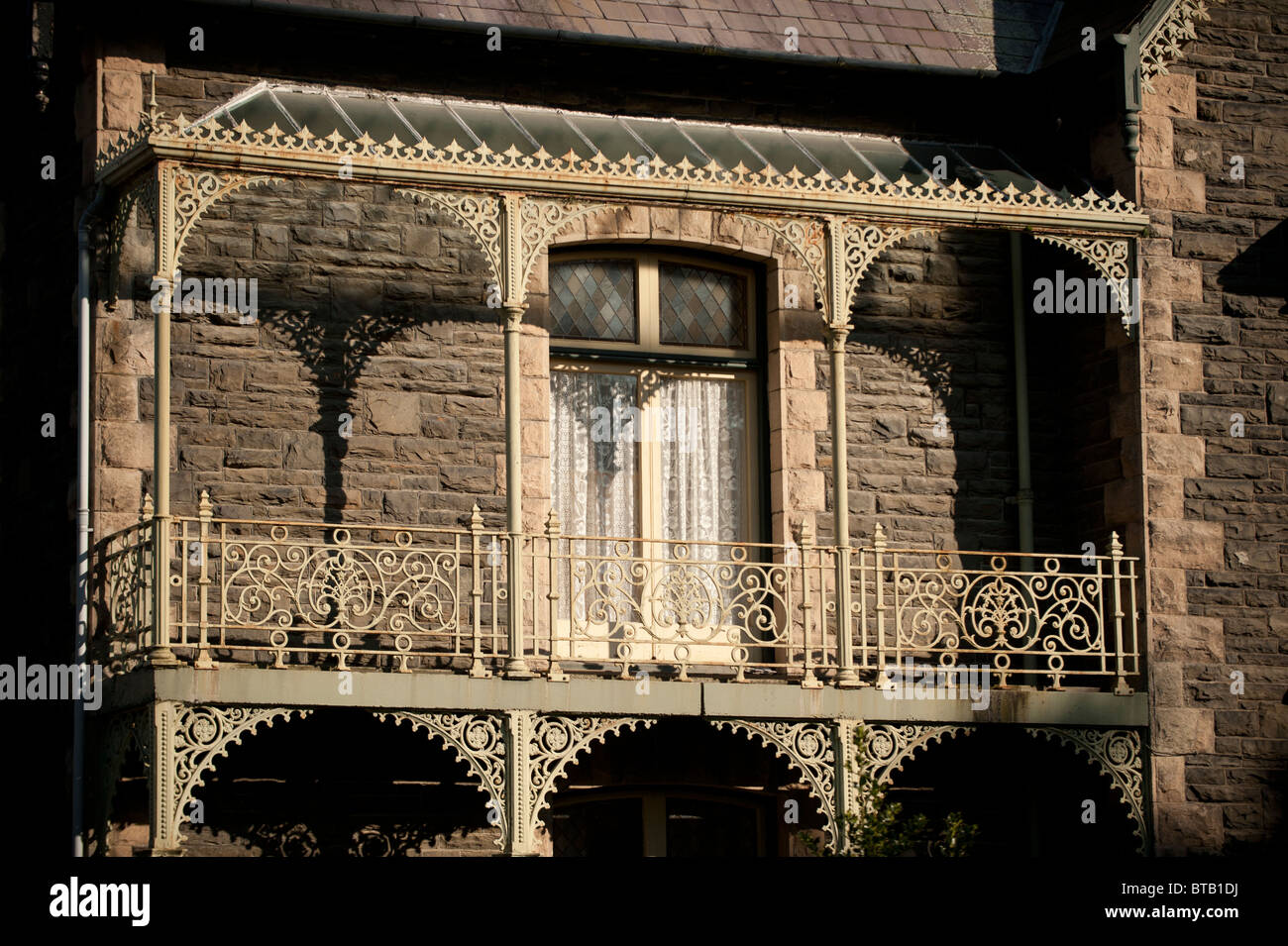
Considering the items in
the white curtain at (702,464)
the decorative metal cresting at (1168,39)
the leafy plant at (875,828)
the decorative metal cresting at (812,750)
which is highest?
the decorative metal cresting at (1168,39)

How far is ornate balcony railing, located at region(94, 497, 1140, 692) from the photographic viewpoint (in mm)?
13992

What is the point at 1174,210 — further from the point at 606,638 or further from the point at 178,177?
the point at 178,177

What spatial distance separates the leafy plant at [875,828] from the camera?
46.6ft

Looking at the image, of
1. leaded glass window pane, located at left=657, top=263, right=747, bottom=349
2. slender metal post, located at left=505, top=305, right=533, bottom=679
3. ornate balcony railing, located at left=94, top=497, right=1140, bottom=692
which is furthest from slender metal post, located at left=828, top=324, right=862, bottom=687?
slender metal post, located at left=505, top=305, right=533, bottom=679

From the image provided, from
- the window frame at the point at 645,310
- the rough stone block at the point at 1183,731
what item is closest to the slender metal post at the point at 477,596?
the window frame at the point at 645,310

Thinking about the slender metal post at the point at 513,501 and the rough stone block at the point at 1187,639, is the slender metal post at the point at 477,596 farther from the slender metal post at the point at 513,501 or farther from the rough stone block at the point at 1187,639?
the rough stone block at the point at 1187,639

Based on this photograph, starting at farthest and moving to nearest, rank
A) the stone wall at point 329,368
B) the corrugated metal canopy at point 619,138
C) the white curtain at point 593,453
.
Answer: the white curtain at point 593,453 < the corrugated metal canopy at point 619,138 < the stone wall at point 329,368

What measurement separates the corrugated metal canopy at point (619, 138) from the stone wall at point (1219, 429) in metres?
0.87

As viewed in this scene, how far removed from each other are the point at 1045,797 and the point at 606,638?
12.3 feet

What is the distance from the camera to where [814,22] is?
1677 cm

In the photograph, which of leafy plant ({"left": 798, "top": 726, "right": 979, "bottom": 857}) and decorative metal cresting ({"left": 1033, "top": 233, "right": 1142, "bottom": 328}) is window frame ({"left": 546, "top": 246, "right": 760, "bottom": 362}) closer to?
decorative metal cresting ({"left": 1033, "top": 233, "right": 1142, "bottom": 328})

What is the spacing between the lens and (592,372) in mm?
15961

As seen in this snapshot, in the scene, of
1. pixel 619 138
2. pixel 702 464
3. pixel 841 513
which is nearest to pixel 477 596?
pixel 841 513

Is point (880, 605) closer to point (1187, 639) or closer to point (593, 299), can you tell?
point (1187, 639)
